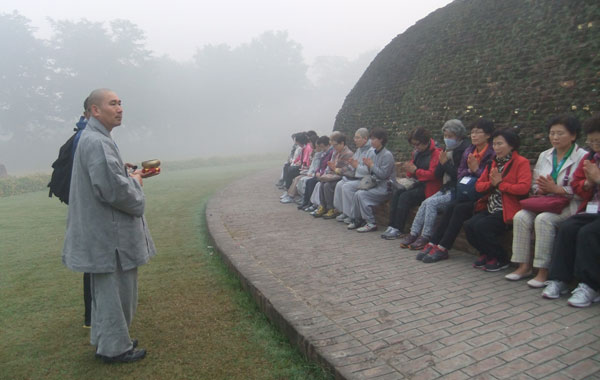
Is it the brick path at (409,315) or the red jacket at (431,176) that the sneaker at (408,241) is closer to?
the brick path at (409,315)

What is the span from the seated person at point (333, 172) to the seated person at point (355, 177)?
272 mm

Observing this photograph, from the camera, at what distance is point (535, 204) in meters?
3.77

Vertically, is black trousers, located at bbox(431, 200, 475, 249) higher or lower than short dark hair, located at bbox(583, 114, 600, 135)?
lower

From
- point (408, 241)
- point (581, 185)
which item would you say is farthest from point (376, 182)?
point (581, 185)

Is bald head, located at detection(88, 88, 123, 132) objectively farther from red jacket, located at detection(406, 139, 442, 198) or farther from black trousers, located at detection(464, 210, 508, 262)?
red jacket, located at detection(406, 139, 442, 198)

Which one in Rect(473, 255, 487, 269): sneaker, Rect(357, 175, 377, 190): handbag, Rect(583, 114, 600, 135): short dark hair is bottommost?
Rect(473, 255, 487, 269): sneaker

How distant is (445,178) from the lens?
511 cm

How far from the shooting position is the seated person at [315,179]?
802 centimetres

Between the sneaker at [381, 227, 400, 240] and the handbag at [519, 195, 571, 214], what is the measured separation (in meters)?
2.11

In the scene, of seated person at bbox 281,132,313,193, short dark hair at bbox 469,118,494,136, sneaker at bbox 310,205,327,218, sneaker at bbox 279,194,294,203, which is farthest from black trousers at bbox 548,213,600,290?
seated person at bbox 281,132,313,193

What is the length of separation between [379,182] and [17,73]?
4031 cm

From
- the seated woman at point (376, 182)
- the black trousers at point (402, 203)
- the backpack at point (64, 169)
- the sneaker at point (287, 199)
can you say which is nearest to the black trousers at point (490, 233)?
the black trousers at point (402, 203)

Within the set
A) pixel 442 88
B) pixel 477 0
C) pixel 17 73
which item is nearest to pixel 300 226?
pixel 442 88

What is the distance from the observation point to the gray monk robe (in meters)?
2.74
